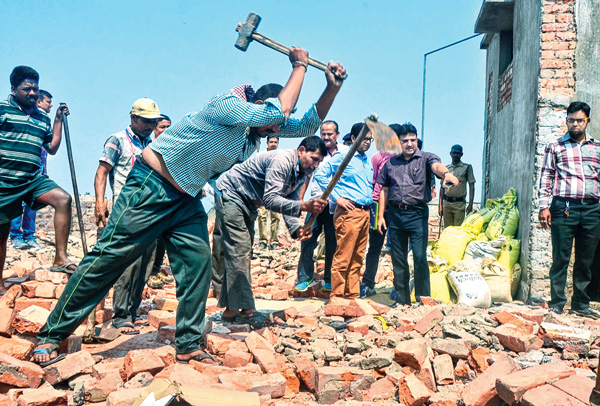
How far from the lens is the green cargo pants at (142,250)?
312cm

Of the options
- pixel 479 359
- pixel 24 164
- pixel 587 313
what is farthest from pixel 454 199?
pixel 24 164

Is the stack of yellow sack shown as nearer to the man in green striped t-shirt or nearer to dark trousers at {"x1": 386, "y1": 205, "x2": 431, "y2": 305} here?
dark trousers at {"x1": 386, "y1": 205, "x2": 431, "y2": 305}

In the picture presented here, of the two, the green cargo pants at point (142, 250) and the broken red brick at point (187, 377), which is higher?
the green cargo pants at point (142, 250)

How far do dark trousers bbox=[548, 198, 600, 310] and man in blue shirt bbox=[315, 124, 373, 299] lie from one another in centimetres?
185

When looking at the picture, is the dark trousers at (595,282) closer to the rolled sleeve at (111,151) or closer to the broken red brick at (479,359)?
the broken red brick at (479,359)

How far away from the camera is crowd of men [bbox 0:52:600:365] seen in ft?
10.3

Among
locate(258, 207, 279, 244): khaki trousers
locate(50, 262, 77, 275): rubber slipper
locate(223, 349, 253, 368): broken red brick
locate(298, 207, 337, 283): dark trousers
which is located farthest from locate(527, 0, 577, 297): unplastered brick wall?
locate(258, 207, 279, 244): khaki trousers

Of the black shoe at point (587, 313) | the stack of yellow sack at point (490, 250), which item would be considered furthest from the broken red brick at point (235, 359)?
the black shoe at point (587, 313)

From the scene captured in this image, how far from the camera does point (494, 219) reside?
6.48 meters

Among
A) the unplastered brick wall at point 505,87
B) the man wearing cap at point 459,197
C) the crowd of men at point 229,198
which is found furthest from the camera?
the man wearing cap at point 459,197

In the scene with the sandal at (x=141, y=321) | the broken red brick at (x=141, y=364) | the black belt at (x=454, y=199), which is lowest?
the sandal at (x=141, y=321)

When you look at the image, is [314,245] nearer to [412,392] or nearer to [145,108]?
[145,108]

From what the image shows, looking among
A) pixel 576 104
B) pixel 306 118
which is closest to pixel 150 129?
pixel 306 118

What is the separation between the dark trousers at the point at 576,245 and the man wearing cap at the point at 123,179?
377 centimetres
